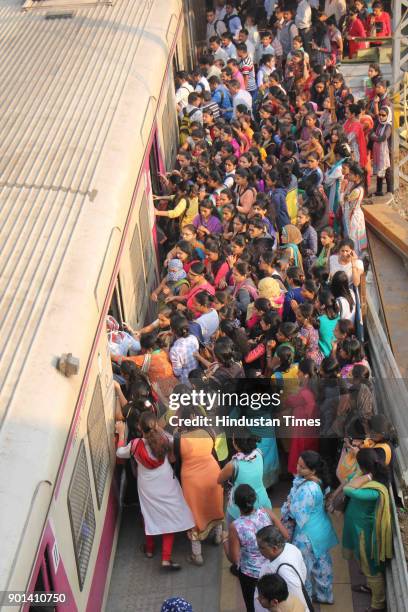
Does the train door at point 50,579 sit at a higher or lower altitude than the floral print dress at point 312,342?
lower

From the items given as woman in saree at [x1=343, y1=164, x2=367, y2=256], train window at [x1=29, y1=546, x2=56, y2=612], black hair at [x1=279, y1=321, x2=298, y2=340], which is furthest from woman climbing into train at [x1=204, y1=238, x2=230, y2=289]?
train window at [x1=29, y1=546, x2=56, y2=612]

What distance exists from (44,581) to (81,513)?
1.06 meters

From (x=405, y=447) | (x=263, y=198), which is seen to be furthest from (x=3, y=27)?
(x=405, y=447)

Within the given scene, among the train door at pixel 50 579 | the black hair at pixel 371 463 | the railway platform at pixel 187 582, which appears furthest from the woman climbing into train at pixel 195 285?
the train door at pixel 50 579

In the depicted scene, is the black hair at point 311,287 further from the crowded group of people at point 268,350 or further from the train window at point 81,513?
the train window at point 81,513

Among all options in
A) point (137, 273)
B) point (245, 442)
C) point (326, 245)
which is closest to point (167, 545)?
point (245, 442)

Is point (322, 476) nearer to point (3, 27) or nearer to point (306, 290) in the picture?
point (306, 290)

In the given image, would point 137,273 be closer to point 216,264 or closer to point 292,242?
point 216,264

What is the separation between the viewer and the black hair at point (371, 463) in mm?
6824

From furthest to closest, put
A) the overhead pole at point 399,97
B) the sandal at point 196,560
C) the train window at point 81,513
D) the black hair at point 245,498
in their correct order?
the overhead pole at point 399,97
the sandal at point 196,560
the train window at point 81,513
the black hair at point 245,498

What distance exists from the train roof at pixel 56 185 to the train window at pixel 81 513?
0.59 metres

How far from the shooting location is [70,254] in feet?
24.5

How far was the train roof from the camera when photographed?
593cm

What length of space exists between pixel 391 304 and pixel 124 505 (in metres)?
3.60
